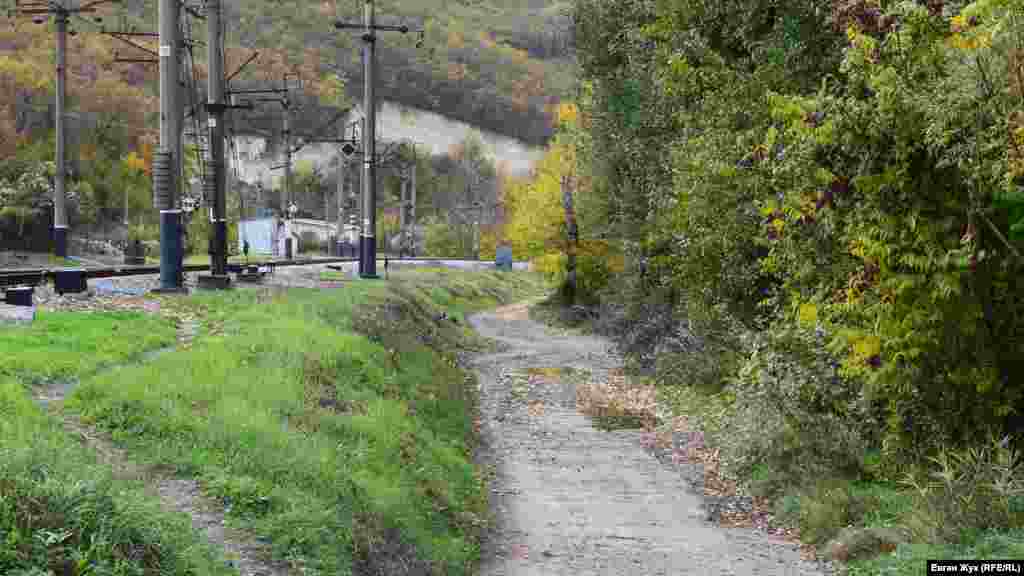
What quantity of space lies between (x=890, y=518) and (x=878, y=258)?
277cm

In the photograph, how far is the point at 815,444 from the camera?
13.5m

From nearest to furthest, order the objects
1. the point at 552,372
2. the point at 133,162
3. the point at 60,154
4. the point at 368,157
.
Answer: the point at 552,372 < the point at 60,154 < the point at 368,157 < the point at 133,162

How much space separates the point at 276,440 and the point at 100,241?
4864cm

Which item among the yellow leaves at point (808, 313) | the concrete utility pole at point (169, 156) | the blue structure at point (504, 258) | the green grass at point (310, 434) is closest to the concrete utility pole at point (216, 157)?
the concrete utility pole at point (169, 156)

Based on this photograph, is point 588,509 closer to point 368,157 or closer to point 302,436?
point 302,436

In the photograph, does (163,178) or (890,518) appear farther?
(163,178)

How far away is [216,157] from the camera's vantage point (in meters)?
24.8

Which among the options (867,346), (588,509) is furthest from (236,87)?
(867,346)

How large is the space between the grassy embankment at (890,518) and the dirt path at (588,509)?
1.53ft

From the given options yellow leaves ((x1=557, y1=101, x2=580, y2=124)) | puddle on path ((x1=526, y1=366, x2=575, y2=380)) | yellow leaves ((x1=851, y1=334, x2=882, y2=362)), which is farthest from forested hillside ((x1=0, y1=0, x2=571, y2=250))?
yellow leaves ((x1=851, y1=334, x2=882, y2=362))

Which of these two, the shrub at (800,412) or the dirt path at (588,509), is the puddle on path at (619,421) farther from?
the shrub at (800,412)

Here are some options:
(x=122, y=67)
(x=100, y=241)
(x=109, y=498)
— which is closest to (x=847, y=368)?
(x=109, y=498)

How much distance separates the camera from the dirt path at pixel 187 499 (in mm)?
7645

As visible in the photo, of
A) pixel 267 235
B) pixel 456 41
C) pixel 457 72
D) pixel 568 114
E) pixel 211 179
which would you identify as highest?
pixel 456 41
